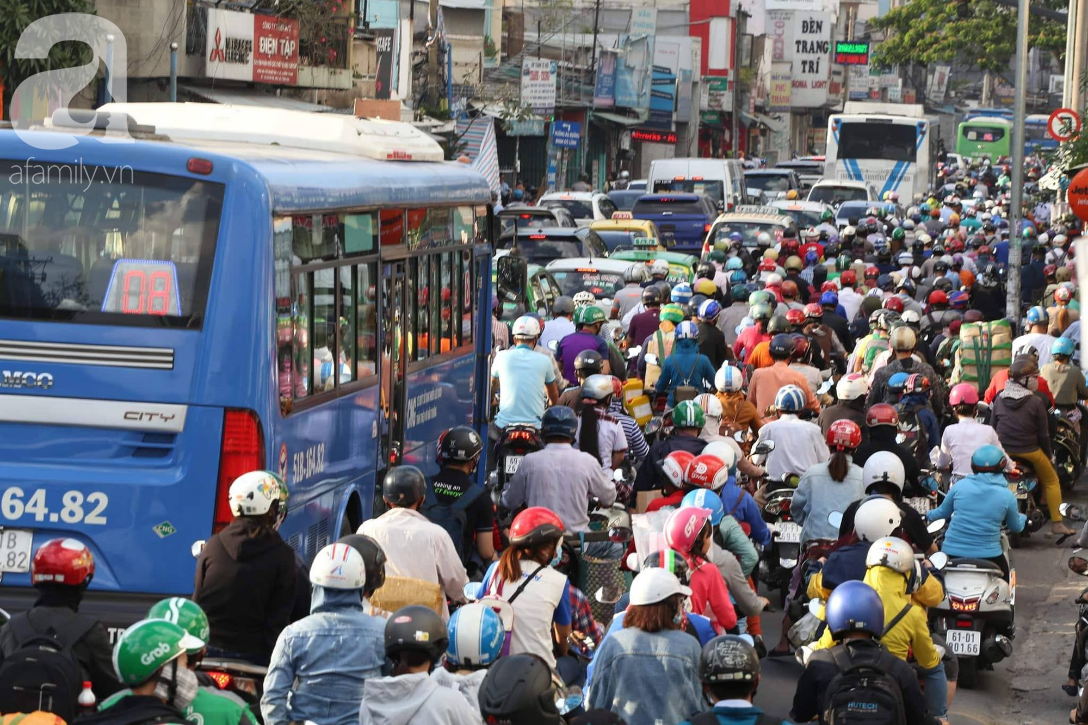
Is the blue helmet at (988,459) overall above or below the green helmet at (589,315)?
below

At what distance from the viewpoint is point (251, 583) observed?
7172 mm

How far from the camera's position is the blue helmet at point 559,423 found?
986 cm

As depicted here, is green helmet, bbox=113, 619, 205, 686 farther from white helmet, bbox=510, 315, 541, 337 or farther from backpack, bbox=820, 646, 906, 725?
white helmet, bbox=510, 315, 541, 337

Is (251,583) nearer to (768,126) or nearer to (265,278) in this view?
(265,278)

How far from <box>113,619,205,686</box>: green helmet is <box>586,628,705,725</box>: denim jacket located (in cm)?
173

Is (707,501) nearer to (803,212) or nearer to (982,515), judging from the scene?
(982,515)

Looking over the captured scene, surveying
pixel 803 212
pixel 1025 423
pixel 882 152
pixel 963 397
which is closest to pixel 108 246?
pixel 963 397

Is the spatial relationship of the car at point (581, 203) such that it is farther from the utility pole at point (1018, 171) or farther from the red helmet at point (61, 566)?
the red helmet at point (61, 566)

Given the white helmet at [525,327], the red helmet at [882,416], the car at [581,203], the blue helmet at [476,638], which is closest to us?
the blue helmet at [476,638]

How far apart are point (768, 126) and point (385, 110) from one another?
60.1 metres

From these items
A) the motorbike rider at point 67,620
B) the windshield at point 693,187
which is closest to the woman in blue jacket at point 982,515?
the motorbike rider at point 67,620

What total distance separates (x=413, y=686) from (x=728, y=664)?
3.35 feet

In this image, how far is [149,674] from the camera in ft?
16.8

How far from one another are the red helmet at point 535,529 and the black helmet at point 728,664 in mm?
1587
